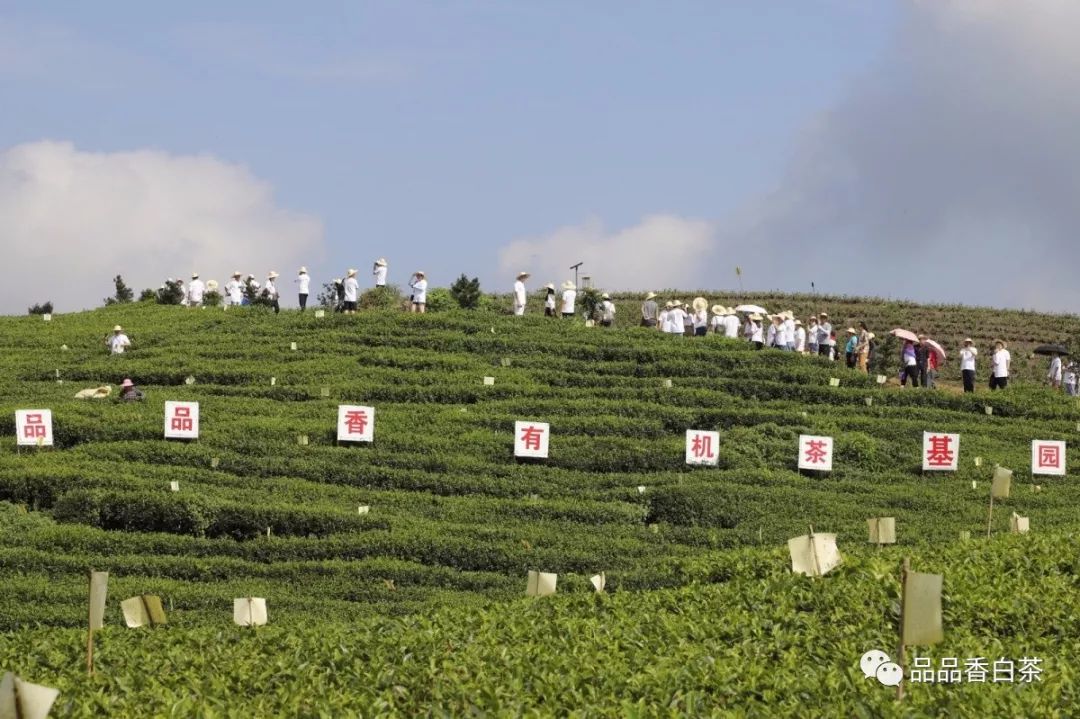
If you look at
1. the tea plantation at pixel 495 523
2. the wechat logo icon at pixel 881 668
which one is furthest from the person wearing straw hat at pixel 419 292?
the wechat logo icon at pixel 881 668

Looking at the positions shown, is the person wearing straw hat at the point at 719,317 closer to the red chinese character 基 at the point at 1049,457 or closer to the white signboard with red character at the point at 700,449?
the white signboard with red character at the point at 700,449

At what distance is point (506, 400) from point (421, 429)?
2.92 meters

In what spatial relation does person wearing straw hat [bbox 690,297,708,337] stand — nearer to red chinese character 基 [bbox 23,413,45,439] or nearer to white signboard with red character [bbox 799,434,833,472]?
white signboard with red character [bbox 799,434,833,472]

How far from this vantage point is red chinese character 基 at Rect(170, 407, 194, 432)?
1190 inches

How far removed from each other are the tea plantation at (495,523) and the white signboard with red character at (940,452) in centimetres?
28

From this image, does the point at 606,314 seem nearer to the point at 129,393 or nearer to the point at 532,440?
the point at 532,440

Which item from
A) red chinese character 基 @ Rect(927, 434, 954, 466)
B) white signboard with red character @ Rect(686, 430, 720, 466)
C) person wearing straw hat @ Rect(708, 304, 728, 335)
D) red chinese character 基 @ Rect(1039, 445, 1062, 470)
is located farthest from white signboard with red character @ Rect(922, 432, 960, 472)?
person wearing straw hat @ Rect(708, 304, 728, 335)

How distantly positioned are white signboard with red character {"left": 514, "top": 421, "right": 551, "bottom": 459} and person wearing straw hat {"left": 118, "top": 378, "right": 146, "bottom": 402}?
359 inches

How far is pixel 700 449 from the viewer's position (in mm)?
30234

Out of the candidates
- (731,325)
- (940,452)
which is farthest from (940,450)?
(731,325)

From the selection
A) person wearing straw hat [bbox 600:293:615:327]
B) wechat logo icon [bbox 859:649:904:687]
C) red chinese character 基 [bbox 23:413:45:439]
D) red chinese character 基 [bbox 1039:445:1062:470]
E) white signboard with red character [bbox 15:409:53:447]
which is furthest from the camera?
person wearing straw hat [bbox 600:293:615:327]

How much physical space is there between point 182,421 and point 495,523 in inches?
307

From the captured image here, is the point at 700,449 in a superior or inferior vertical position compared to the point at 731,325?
inferior

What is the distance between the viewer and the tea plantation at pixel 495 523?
12.7m
